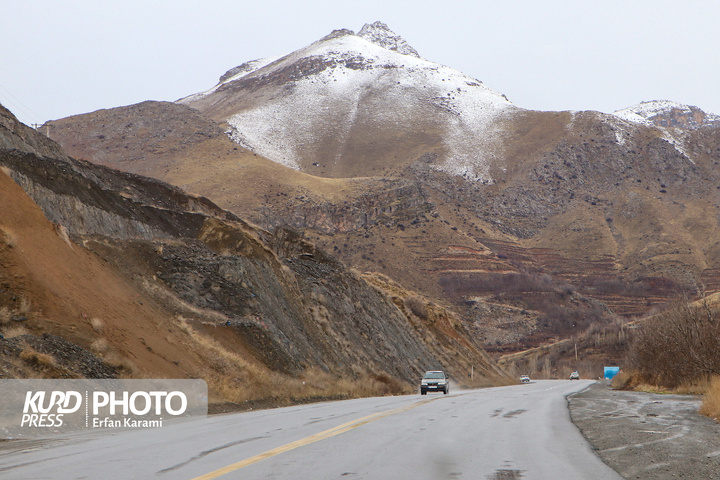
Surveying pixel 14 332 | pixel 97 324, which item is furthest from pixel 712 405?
pixel 14 332

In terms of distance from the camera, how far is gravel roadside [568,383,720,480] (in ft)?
30.1

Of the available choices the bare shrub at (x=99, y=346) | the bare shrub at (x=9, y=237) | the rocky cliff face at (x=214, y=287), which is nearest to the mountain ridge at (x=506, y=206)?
the rocky cliff face at (x=214, y=287)

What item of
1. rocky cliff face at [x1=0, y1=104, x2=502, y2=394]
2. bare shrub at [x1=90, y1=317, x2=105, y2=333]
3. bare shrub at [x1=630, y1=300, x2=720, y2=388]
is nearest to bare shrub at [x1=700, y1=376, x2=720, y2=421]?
bare shrub at [x1=630, y1=300, x2=720, y2=388]

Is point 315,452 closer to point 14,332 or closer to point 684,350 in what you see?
point 14,332

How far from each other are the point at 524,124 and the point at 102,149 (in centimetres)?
10183

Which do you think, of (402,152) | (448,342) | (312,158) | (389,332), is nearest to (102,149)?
(312,158)

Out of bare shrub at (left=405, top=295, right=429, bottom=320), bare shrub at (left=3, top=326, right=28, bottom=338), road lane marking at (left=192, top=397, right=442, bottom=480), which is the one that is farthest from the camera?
bare shrub at (left=405, top=295, right=429, bottom=320)

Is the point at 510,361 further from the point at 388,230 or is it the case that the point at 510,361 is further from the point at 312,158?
the point at 312,158

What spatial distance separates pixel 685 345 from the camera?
3002 cm

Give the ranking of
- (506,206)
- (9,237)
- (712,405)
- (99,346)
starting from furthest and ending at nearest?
1. (506,206)
2. (9,237)
3. (99,346)
4. (712,405)

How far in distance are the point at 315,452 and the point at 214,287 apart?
23.9m

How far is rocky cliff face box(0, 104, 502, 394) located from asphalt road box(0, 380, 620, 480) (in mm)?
8092

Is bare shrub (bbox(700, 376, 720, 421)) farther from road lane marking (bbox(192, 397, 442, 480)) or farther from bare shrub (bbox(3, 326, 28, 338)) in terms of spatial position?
bare shrub (bbox(3, 326, 28, 338))

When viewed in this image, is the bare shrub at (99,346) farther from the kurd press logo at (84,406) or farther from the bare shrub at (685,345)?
the bare shrub at (685,345)
